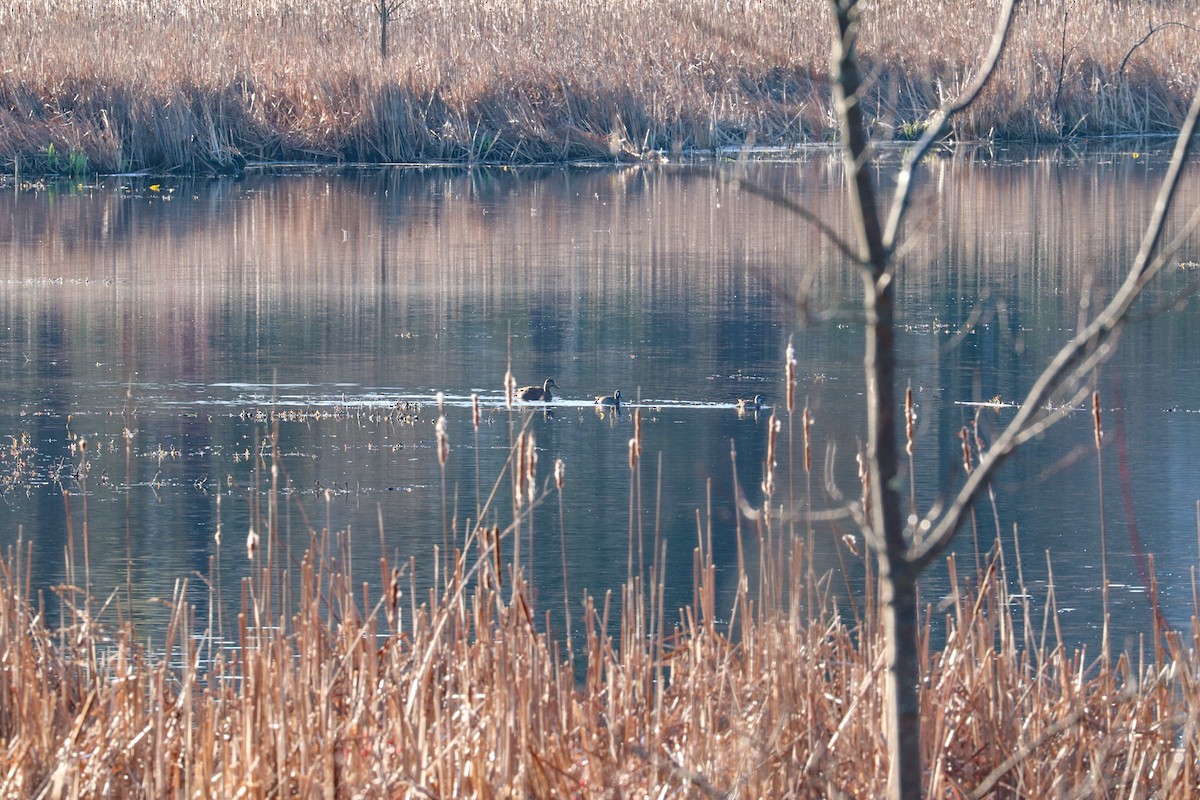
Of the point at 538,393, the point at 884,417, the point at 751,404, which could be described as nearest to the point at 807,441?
the point at 884,417

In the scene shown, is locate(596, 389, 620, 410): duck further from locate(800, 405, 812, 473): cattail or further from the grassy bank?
the grassy bank

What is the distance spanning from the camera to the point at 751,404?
9188 millimetres

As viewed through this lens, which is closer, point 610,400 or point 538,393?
point 538,393

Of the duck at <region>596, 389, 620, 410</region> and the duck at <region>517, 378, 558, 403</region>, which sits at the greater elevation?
the duck at <region>517, 378, 558, 403</region>

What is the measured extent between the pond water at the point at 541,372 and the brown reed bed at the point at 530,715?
26 cm

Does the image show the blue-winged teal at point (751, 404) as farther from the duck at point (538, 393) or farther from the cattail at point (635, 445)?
the cattail at point (635, 445)

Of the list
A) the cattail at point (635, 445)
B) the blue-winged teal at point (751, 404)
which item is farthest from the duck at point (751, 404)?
the cattail at point (635, 445)

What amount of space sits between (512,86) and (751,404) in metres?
14.0

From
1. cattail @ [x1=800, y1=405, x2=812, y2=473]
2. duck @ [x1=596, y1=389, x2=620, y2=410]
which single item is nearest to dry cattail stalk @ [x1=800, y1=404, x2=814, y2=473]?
cattail @ [x1=800, y1=405, x2=812, y2=473]

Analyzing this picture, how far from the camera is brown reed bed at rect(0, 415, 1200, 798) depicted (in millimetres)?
3742

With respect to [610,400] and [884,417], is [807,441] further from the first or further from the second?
[610,400]

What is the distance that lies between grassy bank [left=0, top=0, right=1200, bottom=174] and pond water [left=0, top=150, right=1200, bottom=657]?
2497 millimetres

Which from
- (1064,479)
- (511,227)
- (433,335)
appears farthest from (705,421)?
(511,227)

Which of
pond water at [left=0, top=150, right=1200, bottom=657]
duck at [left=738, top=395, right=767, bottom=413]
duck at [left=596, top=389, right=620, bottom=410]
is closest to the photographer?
pond water at [left=0, top=150, right=1200, bottom=657]
